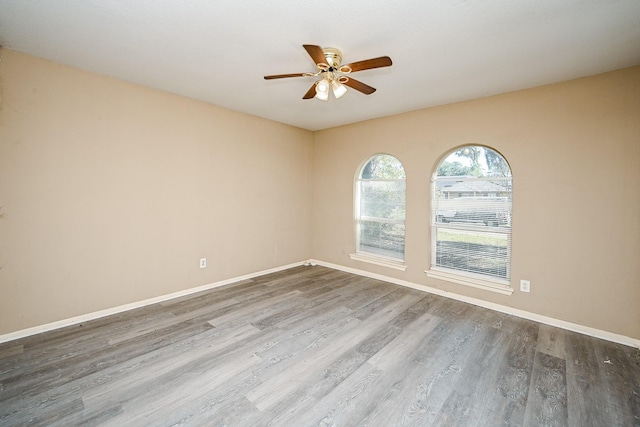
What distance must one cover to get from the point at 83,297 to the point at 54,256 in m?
0.50

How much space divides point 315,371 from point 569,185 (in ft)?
10.1

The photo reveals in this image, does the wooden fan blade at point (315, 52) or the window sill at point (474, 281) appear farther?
the window sill at point (474, 281)

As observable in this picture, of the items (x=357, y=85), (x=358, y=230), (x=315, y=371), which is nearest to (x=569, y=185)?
(x=357, y=85)

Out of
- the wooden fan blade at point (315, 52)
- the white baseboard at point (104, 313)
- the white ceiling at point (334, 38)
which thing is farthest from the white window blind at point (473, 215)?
the white baseboard at point (104, 313)

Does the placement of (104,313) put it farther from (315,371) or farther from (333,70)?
(333,70)

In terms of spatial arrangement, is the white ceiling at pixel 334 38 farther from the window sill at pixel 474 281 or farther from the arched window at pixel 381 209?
the window sill at pixel 474 281

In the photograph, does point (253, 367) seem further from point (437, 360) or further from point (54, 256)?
point (54, 256)

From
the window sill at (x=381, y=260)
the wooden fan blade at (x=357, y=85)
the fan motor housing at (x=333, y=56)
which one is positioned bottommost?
the window sill at (x=381, y=260)

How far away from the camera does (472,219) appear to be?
346cm

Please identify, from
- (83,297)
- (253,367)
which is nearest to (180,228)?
(83,297)

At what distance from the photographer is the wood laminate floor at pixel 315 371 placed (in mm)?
1626

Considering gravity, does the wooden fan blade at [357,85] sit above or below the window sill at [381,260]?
above

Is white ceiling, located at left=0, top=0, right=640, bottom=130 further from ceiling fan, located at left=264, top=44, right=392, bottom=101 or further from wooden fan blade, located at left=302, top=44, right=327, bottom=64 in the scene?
wooden fan blade, located at left=302, top=44, right=327, bottom=64

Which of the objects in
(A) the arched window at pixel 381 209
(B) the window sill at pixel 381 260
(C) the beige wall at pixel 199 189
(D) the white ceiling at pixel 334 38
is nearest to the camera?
(D) the white ceiling at pixel 334 38
